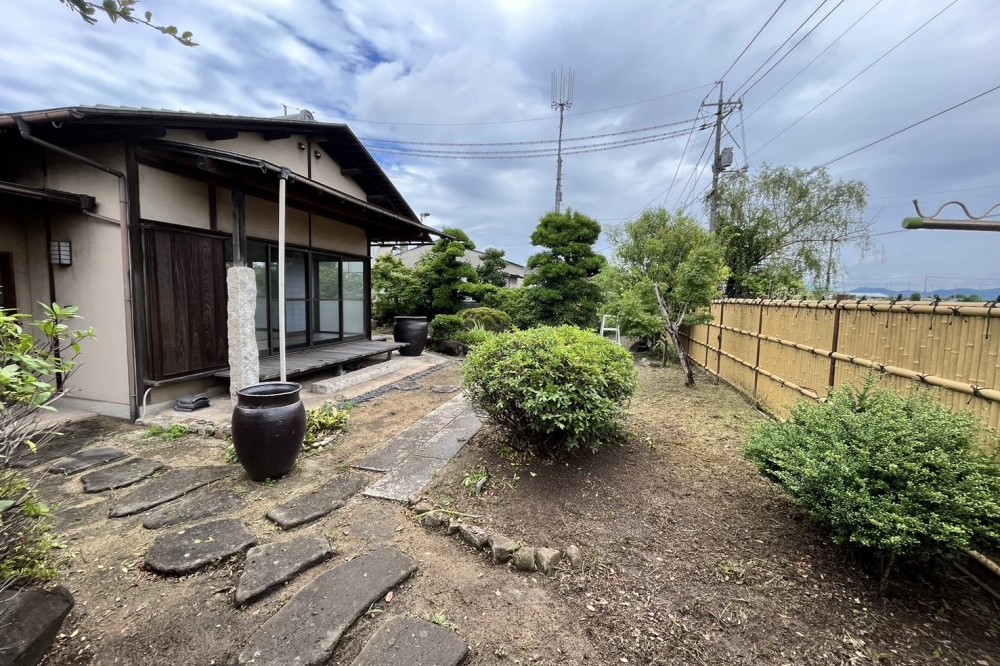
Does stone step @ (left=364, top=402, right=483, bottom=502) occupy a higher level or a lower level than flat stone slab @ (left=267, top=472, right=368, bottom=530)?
higher

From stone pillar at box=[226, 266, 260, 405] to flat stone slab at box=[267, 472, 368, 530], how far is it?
217cm

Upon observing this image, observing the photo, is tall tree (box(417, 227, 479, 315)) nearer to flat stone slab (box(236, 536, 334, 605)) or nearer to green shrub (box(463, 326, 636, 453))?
green shrub (box(463, 326, 636, 453))

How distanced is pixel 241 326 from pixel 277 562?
3.23 metres

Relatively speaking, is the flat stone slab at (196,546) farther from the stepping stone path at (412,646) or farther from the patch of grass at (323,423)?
the patch of grass at (323,423)

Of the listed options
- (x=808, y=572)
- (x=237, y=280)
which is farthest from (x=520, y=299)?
(x=808, y=572)

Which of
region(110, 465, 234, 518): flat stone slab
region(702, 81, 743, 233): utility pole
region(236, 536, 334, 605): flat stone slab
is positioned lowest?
region(110, 465, 234, 518): flat stone slab

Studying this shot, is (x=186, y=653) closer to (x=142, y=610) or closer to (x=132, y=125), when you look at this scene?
(x=142, y=610)

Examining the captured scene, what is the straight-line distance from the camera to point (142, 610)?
1973 mm

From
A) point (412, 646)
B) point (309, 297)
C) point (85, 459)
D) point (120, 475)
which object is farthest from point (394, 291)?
point (412, 646)

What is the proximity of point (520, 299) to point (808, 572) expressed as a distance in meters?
11.2

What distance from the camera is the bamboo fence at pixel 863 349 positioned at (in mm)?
2401

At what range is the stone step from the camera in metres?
3.16

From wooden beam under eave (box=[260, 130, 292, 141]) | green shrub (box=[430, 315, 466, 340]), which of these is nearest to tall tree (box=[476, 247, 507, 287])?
green shrub (box=[430, 315, 466, 340])

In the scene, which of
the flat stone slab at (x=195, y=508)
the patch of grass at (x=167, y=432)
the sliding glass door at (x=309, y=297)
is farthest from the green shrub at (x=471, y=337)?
the flat stone slab at (x=195, y=508)
